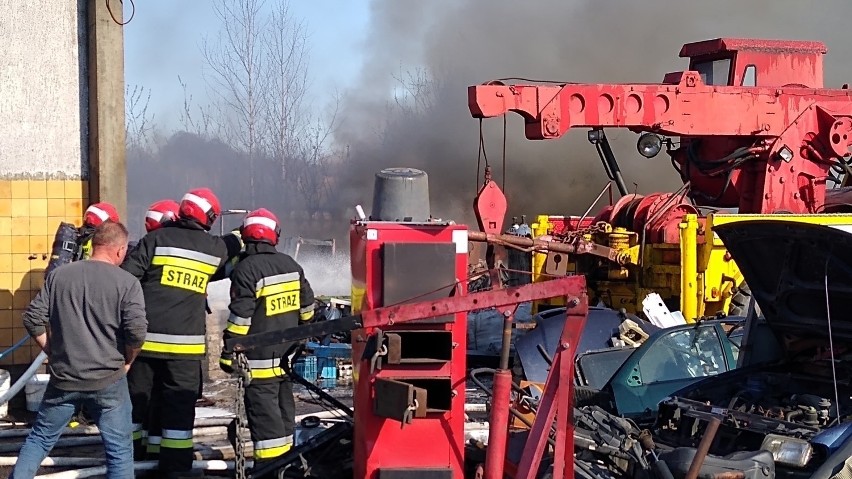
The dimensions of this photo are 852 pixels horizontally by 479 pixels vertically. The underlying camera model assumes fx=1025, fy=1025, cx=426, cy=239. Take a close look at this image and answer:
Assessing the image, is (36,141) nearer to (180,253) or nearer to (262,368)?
(180,253)

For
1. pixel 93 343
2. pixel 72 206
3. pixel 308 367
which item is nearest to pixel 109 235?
pixel 93 343

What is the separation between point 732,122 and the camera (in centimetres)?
1166

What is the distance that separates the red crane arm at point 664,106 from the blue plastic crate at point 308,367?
3037 millimetres

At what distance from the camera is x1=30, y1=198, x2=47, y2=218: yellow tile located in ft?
31.6

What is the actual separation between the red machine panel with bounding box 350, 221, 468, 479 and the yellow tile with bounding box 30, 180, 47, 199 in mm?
5211

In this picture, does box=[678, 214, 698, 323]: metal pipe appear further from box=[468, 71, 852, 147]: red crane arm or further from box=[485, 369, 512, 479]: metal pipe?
box=[485, 369, 512, 479]: metal pipe

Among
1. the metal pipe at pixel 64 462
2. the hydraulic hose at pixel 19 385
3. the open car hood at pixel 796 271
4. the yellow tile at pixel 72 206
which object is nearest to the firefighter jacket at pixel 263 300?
the metal pipe at pixel 64 462

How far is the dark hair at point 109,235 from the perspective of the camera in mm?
5914

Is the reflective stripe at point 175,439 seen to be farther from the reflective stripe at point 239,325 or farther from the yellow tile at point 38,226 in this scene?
the yellow tile at point 38,226

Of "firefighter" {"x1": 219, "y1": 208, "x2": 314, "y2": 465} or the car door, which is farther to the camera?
the car door

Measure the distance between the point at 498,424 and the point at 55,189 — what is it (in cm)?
617

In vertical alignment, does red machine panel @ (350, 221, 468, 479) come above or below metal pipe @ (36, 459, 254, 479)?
above

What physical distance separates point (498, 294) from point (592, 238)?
706cm

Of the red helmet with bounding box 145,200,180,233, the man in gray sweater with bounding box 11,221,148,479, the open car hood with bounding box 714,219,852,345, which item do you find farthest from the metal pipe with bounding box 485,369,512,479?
the red helmet with bounding box 145,200,180,233
